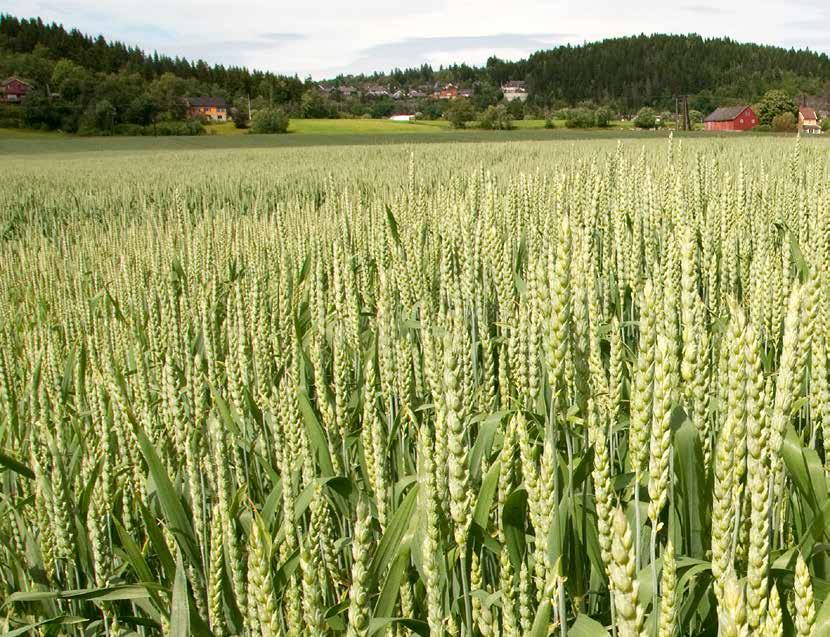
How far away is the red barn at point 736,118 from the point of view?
72000 mm

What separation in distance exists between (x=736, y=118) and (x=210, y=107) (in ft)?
175

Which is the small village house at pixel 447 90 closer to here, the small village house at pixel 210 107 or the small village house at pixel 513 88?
the small village house at pixel 513 88

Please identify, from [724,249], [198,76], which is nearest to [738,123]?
[198,76]

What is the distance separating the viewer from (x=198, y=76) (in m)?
79.5

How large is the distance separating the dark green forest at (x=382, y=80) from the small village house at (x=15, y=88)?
36.9 inches

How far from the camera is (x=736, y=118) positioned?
72.0m

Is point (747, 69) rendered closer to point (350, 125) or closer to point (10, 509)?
point (350, 125)

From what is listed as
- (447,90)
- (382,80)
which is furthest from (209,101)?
(382,80)

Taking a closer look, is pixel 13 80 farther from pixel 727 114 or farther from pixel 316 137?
pixel 727 114

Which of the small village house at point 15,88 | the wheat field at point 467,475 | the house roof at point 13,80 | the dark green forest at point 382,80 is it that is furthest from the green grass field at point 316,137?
the wheat field at point 467,475

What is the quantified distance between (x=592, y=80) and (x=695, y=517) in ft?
410

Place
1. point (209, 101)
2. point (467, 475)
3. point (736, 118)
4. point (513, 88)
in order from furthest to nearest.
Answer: point (513, 88)
point (736, 118)
point (209, 101)
point (467, 475)

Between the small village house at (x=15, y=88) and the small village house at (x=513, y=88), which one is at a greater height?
the small village house at (x=513, y=88)

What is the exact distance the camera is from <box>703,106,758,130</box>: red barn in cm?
7200
